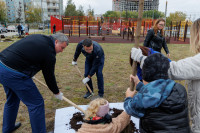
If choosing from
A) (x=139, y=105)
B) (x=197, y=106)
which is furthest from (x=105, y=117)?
(x=197, y=106)

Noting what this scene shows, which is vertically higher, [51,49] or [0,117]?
[51,49]

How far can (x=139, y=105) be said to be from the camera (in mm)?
1402

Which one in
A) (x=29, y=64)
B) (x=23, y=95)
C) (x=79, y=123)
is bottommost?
(x=79, y=123)

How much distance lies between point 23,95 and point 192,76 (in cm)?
204

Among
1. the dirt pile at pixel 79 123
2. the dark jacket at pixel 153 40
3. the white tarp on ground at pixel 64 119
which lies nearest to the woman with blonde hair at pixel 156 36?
the dark jacket at pixel 153 40

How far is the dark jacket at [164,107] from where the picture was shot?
1.32 metres

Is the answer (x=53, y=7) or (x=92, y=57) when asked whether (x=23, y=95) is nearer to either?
(x=92, y=57)

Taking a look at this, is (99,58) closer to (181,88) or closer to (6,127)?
(6,127)

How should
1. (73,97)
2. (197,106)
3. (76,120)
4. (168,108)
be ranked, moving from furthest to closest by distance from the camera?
(73,97), (76,120), (197,106), (168,108)

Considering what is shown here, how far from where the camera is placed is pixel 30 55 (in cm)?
222

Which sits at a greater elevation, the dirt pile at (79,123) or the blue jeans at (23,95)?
the blue jeans at (23,95)

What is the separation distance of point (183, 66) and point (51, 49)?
1.62 metres

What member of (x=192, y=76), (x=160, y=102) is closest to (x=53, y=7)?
(x=192, y=76)

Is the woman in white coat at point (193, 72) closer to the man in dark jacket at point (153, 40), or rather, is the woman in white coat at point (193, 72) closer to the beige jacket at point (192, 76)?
the beige jacket at point (192, 76)
